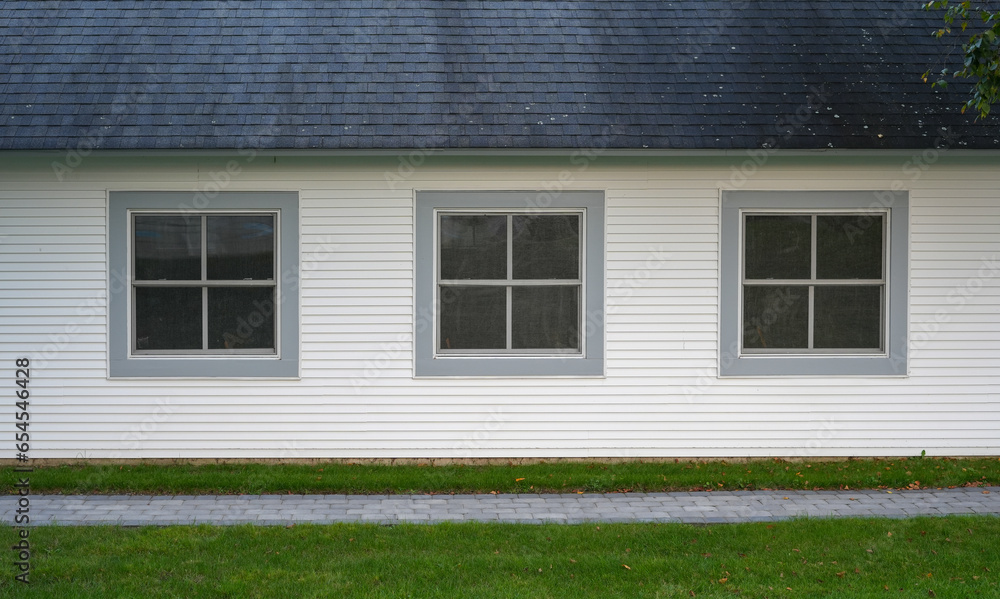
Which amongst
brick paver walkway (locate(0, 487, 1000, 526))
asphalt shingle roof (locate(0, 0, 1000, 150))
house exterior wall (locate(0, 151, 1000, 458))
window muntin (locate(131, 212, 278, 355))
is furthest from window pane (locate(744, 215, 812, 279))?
window muntin (locate(131, 212, 278, 355))

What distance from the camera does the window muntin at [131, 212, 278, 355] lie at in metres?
9.00

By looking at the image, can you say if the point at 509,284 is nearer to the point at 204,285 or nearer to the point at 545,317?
the point at 545,317

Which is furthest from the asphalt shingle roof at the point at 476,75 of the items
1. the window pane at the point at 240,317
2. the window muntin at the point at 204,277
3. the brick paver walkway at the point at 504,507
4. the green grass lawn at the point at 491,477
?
the brick paver walkway at the point at 504,507

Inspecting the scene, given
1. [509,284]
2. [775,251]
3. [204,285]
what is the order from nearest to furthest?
[204,285]
[509,284]
[775,251]

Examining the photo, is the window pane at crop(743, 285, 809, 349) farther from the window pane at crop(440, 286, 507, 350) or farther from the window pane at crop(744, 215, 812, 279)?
the window pane at crop(440, 286, 507, 350)

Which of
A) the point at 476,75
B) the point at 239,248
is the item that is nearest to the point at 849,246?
the point at 476,75

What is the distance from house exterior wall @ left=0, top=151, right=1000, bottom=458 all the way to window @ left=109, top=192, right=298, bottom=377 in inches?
5.8

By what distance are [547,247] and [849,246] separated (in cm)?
302

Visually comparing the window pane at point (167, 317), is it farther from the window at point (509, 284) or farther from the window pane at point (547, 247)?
the window pane at point (547, 247)

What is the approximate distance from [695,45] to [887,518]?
5010mm

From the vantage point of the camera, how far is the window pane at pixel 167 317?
9039 mm

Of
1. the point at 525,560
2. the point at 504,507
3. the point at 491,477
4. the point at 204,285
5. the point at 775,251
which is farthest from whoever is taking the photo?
the point at 775,251

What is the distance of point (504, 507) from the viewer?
786 cm

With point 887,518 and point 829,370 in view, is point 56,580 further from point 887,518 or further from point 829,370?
point 829,370
